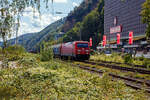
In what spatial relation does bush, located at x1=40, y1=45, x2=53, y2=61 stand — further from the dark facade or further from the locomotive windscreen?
the dark facade

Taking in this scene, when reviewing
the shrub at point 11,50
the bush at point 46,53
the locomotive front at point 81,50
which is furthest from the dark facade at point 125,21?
the shrub at point 11,50

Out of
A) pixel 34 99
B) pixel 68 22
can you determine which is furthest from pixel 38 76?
pixel 68 22

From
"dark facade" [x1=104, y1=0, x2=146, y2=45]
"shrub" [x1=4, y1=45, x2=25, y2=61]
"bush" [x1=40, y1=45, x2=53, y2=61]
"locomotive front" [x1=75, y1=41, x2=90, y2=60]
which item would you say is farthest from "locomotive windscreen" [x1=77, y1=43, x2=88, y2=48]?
"dark facade" [x1=104, y1=0, x2=146, y2=45]

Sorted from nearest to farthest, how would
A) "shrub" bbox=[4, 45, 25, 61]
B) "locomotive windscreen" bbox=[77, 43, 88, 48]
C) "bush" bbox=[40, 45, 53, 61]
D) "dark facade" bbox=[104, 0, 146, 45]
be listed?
"shrub" bbox=[4, 45, 25, 61] → "bush" bbox=[40, 45, 53, 61] → "locomotive windscreen" bbox=[77, 43, 88, 48] → "dark facade" bbox=[104, 0, 146, 45]

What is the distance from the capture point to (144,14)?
99.4ft

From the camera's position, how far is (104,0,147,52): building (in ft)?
213

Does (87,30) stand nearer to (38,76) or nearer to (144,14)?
(144,14)

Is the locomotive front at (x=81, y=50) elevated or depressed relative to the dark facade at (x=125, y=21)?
depressed

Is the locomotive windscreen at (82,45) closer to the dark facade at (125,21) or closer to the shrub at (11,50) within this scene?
the shrub at (11,50)

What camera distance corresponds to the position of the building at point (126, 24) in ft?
213

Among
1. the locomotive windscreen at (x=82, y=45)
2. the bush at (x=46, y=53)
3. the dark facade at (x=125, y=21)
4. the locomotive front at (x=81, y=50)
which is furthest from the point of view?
the dark facade at (x=125, y=21)

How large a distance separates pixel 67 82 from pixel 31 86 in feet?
4.61

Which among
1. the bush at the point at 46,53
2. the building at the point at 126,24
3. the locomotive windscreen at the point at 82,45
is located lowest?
the bush at the point at 46,53

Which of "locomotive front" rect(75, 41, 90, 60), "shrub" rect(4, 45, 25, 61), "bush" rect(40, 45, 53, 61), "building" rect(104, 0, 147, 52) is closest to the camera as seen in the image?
"shrub" rect(4, 45, 25, 61)
